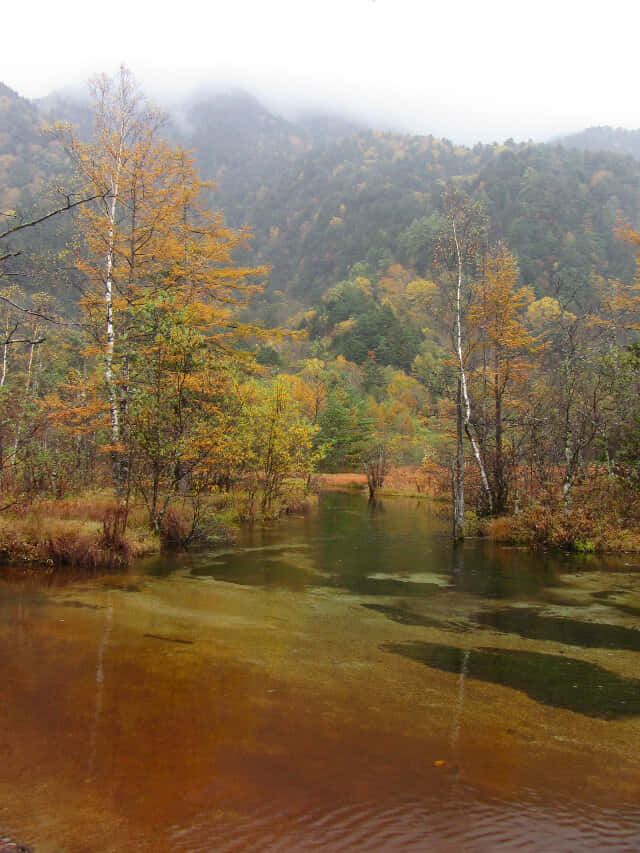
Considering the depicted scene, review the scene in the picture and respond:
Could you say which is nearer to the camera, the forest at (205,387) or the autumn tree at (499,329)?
the forest at (205,387)

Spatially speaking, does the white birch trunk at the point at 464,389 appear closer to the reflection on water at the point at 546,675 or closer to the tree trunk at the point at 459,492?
the tree trunk at the point at 459,492

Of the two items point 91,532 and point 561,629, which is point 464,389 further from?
point 91,532

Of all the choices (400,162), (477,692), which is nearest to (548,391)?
(477,692)

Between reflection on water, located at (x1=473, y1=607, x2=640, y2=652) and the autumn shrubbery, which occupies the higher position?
the autumn shrubbery

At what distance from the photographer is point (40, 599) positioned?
7766 mm

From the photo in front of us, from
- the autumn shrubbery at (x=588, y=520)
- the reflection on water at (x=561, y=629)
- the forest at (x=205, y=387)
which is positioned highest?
the forest at (x=205, y=387)

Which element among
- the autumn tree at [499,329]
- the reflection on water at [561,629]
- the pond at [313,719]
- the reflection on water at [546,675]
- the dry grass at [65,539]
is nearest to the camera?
the pond at [313,719]

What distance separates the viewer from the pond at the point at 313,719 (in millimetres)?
3117

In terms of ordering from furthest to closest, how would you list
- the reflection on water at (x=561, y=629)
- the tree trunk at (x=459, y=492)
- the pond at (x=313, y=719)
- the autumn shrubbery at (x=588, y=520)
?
the tree trunk at (x=459, y=492)
the autumn shrubbery at (x=588, y=520)
the reflection on water at (x=561, y=629)
the pond at (x=313, y=719)

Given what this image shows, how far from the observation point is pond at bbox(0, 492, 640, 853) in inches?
123

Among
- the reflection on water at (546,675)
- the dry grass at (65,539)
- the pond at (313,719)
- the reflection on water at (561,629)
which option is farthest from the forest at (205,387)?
the reflection on water at (561,629)

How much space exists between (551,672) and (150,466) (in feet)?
31.1

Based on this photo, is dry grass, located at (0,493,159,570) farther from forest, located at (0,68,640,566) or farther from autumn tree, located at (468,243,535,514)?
autumn tree, located at (468,243,535,514)

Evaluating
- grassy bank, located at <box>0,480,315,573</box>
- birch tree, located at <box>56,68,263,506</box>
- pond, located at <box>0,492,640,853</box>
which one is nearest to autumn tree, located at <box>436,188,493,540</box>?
birch tree, located at <box>56,68,263,506</box>
